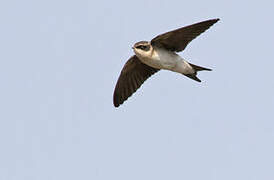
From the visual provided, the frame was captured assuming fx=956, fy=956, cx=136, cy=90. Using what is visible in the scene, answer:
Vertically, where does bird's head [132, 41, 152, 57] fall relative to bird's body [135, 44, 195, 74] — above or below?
above

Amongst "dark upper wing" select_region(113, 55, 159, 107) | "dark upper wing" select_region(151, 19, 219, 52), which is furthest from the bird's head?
"dark upper wing" select_region(113, 55, 159, 107)

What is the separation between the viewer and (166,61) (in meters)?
12.7

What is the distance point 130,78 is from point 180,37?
1.42m

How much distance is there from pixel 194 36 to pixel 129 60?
4.56 feet

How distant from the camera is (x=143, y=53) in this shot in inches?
497

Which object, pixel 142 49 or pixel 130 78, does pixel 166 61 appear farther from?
pixel 130 78

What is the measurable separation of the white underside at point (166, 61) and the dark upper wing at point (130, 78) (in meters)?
0.93

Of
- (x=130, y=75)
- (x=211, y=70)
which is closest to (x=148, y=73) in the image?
(x=130, y=75)

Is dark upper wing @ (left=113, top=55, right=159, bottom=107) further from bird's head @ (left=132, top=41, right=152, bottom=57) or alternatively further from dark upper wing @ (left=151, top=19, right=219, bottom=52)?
bird's head @ (left=132, top=41, right=152, bottom=57)

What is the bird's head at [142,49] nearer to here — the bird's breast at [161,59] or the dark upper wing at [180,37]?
the bird's breast at [161,59]

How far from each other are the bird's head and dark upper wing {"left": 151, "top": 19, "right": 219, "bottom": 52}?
0.18 meters

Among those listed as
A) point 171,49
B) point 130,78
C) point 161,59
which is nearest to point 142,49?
point 161,59

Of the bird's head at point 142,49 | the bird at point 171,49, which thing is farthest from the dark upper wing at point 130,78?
the bird's head at point 142,49

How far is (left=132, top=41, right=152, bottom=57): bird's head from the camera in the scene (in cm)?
1261
